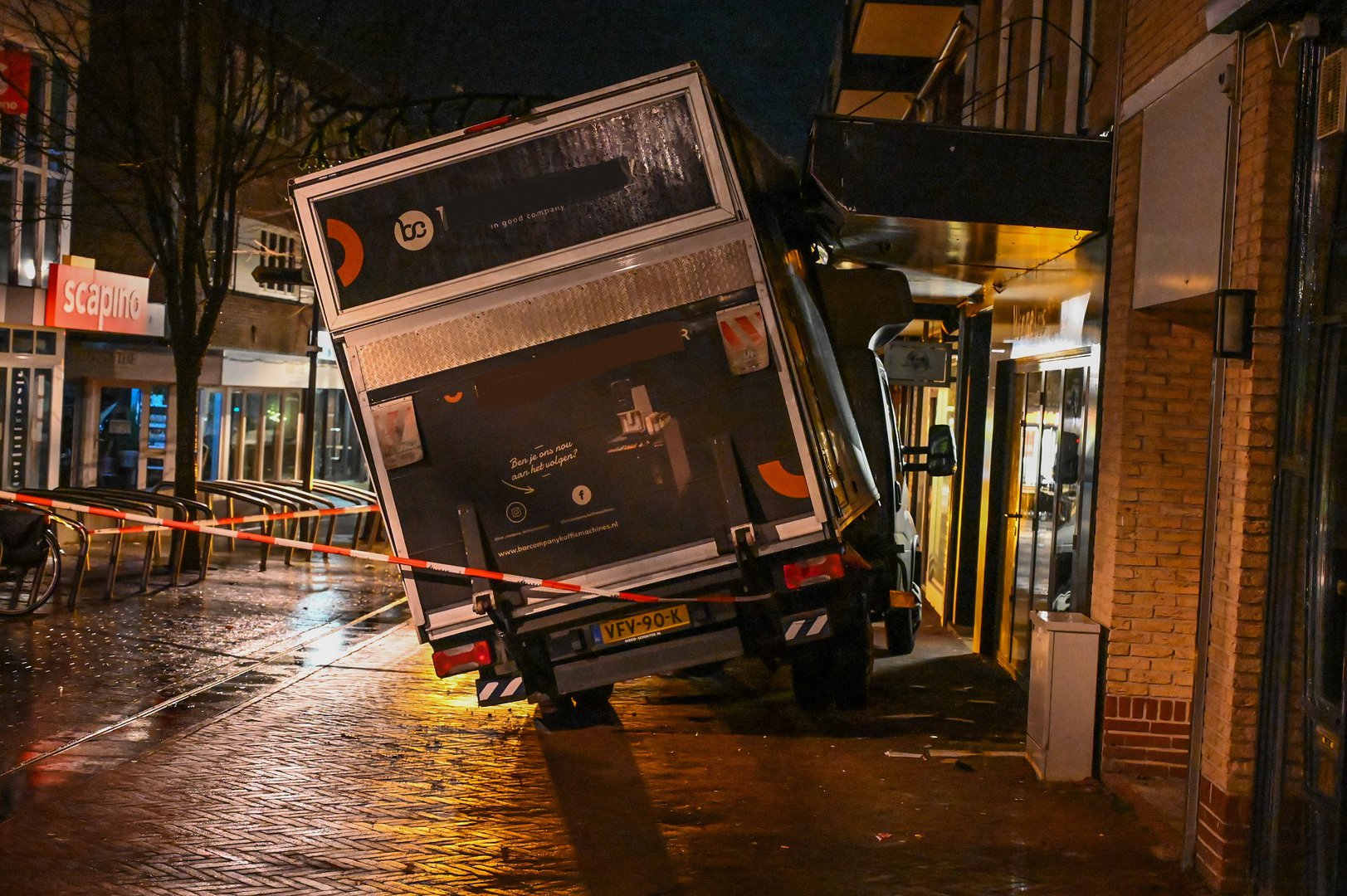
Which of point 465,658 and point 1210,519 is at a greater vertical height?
point 1210,519

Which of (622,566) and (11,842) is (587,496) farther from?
(11,842)

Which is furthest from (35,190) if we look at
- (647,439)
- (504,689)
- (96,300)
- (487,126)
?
(647,439)

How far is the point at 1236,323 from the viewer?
564 centimetres

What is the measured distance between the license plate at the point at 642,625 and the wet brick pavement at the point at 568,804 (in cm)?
87

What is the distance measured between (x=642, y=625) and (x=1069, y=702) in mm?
2510

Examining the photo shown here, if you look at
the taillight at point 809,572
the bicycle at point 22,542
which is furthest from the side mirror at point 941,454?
the bicycle at point 22,542

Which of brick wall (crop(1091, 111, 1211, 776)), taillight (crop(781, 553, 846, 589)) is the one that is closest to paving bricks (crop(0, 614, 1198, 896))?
brick wall (crop(1091, 111, 1211, 776))

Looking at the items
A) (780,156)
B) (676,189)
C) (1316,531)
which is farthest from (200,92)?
(1316,531)

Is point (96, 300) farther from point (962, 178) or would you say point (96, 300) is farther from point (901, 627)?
point (962, 178)

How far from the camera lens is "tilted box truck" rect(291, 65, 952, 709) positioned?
690cm

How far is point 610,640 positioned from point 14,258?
50.3 feet

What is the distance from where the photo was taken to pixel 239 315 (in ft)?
88.9

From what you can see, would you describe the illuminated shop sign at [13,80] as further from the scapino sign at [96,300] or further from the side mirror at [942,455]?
the side mirror at [942,455]

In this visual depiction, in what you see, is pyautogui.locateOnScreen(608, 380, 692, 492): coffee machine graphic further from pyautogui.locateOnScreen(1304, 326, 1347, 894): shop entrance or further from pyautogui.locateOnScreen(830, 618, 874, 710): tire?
→ pyautogui.locateOnScreen(1304, 326, 1347, 894): shop entrance
